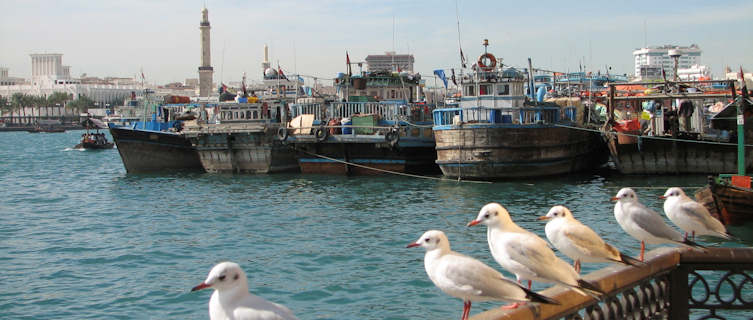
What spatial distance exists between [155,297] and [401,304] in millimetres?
4159

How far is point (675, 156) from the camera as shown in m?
27.3

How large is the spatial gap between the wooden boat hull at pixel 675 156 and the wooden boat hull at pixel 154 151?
808 inches

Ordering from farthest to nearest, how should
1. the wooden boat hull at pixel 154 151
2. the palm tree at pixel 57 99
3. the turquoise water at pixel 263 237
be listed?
the palm tree at pixel 57 99 → the wooden boat hull at pixel 154 151 → the turquoise water at pixel 263 237

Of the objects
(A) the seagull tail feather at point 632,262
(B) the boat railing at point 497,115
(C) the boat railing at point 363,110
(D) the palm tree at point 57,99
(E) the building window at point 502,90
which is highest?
(D) the palm tree at point 57,99

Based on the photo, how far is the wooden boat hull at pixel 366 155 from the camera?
30.7m

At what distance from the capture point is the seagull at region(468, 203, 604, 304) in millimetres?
5082

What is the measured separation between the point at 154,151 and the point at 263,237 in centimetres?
2050

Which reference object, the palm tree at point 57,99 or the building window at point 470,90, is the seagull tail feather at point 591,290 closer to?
the building window at point 470,90

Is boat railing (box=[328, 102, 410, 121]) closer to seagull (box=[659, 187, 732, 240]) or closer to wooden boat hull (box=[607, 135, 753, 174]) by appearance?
wooden boat hull (box=[607, 135, 753, 174])

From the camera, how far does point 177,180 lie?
108 ft

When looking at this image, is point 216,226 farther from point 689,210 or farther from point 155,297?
point 689,210

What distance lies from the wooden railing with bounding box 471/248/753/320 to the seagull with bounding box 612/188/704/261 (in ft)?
3.78

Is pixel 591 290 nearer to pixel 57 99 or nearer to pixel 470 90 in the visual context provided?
pixel 470 90

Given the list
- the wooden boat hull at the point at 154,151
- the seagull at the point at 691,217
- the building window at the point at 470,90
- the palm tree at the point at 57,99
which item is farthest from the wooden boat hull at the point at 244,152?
the palm tree at the point at 57,99
